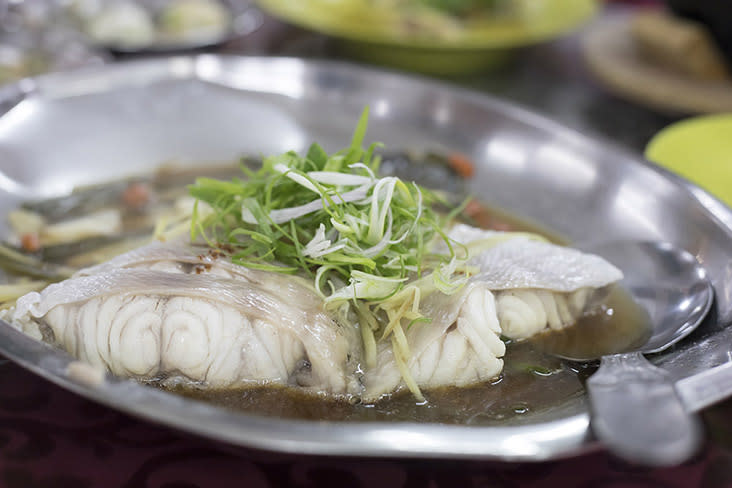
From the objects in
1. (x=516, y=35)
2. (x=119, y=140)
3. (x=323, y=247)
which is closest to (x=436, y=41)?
(x=516, y=35)

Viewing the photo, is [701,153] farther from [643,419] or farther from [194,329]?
[194,329]

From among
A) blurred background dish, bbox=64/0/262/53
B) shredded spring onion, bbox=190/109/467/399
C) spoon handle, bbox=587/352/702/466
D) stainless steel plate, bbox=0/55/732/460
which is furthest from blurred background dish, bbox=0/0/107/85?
spoon handle, bbox=587/352/702/466

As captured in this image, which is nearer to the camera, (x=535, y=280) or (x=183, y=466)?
(x=183, y=466)

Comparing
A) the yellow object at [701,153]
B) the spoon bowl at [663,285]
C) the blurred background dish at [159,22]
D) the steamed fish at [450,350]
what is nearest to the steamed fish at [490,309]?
the steamed fish at [450,350]

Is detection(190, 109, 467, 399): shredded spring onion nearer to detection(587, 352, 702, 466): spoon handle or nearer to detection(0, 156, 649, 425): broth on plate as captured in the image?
detection(0, 156, 649, 425): broth on plate

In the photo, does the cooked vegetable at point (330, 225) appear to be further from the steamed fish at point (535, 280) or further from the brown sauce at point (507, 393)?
the brown sauce at point (507, 393)

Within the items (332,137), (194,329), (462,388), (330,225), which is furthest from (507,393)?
(332,137)
